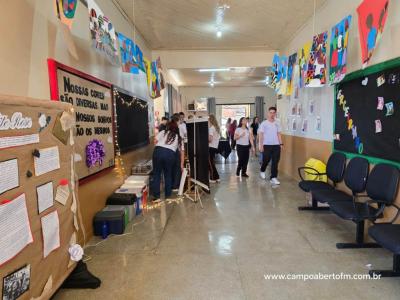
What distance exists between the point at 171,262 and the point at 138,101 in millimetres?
3518

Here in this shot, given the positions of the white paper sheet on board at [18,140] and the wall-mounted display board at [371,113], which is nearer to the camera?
the white paper sheet on board at [18,140]

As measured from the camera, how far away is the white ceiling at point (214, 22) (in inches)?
182

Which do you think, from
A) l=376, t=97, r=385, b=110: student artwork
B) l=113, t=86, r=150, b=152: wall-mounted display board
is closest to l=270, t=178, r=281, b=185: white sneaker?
l=113, t=86, r=150, b=152: wall-mounted display board

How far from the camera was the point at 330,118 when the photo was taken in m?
4.52

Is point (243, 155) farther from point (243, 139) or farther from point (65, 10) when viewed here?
point (65, 10)

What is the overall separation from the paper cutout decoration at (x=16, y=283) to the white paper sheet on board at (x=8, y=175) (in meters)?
0.48

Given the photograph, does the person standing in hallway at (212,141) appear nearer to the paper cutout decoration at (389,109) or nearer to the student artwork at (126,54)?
the student artwork at (126,54)

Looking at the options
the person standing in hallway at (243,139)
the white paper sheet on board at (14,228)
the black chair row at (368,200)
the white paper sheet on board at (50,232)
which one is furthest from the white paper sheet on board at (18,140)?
the person standing in hallway at (243,139)

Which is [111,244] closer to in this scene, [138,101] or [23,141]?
[23,141]

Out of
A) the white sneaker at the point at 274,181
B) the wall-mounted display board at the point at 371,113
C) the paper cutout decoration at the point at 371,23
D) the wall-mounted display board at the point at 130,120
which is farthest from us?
the white sneaker at the point at 274,181

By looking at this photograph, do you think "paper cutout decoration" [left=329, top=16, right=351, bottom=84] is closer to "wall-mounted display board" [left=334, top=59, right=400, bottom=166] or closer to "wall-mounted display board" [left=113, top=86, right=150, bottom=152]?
"wall-mounted display board" [left=334, top=59, right=400, bottom=166]

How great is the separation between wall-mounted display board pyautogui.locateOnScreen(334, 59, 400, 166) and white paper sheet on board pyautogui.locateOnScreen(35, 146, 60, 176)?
311 centimetres

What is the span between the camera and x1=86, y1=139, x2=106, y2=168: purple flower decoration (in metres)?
3.14

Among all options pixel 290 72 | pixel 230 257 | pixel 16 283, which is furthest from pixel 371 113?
pixel 16 283
